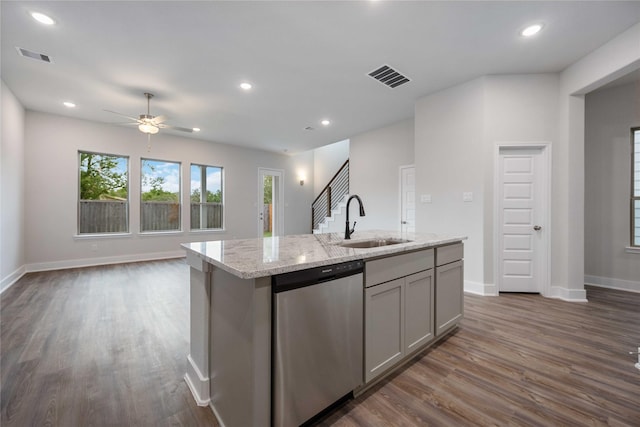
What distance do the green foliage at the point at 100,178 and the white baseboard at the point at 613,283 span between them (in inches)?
352

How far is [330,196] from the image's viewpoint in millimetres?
8625

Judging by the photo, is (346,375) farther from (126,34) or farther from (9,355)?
(126,34)

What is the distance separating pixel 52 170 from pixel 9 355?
451cm

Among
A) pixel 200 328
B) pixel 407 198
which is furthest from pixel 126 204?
pixel 407 198

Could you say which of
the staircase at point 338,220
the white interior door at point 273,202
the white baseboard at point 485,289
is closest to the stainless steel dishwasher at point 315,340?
the white baseboard at point 485,289

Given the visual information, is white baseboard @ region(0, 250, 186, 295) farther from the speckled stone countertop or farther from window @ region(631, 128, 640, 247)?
window @ region(631, 128, 640, 247)

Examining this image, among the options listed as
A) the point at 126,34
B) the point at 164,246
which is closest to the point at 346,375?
the point at 126,34

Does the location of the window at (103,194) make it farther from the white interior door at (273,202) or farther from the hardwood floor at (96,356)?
the white interior door at (273,202)

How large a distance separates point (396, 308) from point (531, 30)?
3187 millimetres

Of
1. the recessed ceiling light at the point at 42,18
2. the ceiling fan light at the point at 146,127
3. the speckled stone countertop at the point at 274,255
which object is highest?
the recessed ceiling light at the point at 42,18

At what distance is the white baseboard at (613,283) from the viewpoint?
153 inches

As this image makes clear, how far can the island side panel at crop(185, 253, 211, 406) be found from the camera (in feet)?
5.16

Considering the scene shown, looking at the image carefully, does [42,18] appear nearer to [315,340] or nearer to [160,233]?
[315,340]

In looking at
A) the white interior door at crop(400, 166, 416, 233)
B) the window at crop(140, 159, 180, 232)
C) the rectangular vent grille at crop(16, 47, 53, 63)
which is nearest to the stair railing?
the white interior door at crop(400, 166, 416, 233)
